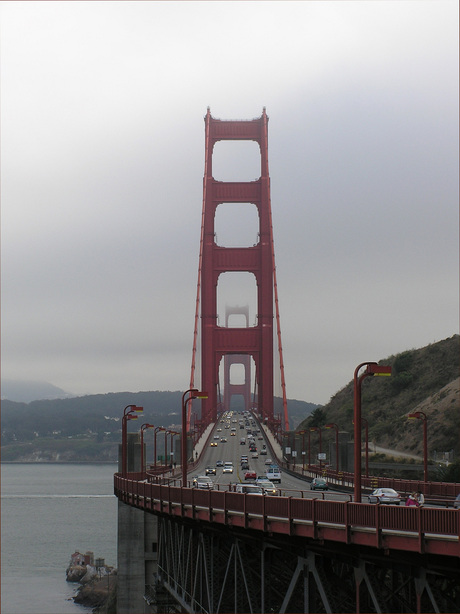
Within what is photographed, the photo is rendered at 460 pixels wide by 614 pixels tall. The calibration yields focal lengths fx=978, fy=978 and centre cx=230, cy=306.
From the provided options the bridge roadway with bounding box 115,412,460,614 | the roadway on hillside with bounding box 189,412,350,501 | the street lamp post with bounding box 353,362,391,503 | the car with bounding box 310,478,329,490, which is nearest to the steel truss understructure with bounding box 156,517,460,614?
the bridge roadway with bounding box 115,412,460,614

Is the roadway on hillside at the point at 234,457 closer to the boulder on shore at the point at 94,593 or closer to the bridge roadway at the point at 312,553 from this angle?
the bridge roadway at the point at 312,553

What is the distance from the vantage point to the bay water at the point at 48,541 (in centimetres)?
8981

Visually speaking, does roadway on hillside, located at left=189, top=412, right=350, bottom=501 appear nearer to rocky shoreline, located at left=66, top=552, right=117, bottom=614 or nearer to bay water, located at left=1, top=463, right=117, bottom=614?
rocky shoreline, located at left=66, top=552, right=117, bottom=614

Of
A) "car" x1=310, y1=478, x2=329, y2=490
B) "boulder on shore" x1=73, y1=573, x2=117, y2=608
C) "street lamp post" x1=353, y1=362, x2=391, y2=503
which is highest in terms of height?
"street lamp post" x1=353, y1=362, x2=391, y2=503

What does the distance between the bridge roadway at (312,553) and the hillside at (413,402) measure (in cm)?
5993

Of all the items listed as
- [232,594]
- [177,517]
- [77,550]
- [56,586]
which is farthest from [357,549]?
[77,550]

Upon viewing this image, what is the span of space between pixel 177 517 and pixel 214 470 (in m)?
37.5

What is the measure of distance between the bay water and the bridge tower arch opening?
75.8 feet

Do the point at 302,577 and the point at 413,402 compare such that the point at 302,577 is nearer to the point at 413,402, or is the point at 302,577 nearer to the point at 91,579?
the point at 91,579

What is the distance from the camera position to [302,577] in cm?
2677

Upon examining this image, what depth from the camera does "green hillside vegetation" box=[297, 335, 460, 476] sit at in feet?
314

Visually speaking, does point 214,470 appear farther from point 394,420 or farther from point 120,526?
point 394,420

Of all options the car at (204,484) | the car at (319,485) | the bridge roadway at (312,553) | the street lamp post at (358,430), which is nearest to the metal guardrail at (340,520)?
the bridge roadway at (312,553)

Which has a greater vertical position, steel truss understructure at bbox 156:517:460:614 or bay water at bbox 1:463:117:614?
steel truss understructure at bbox 156:517:460:614
